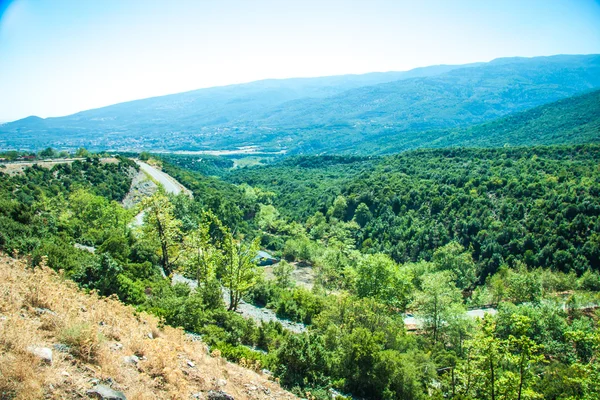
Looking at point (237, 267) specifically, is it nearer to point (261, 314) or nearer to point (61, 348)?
point (261, 314)

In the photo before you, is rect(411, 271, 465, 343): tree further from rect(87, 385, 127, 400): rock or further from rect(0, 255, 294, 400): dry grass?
rect(87, 385, 127, 400): rock

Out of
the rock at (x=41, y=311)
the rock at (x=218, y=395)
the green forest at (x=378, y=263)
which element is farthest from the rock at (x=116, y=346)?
the green forest at (x=378, y=263)

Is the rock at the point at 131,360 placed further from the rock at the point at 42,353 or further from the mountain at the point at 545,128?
the mountain at the point at 545,128

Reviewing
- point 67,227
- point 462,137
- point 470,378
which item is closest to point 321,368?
point 470,378

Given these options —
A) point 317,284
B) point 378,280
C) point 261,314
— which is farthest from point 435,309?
point 317,284

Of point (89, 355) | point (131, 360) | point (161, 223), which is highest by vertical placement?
point (89, 355)
